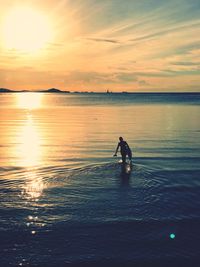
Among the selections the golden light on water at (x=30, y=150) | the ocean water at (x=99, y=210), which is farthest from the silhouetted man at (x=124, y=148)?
the golden light on water at (x=30, y=150)

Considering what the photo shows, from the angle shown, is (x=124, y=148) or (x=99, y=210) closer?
(x=99, y=210)

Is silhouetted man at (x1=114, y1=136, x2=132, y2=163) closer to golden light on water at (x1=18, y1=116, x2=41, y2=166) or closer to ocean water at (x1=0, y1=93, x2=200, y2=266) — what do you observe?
ocean water at (x1=0, y1=93, x2=200, y2=266)

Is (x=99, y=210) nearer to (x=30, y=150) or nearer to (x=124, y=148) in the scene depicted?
(x=124, y=148)

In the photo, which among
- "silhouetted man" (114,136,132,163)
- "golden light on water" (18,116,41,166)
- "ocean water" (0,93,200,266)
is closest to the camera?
"ocean water" (0,93,200,266)

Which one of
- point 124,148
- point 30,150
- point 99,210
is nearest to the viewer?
point 99,210

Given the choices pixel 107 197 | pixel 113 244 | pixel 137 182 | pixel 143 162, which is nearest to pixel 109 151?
pixel 143 162

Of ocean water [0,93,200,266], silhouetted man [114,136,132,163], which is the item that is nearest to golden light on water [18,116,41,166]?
ocean water [0,93,200,266]

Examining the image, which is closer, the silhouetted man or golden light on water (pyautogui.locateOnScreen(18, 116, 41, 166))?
the silhouetted man

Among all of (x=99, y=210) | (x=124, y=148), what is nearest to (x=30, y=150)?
(x=124, y=148)

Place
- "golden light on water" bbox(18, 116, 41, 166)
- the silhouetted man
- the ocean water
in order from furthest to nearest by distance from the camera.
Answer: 1. "golden light on water" bbox(18, 116, 41, 166)
2. the silhouetted man
3. the ocean water

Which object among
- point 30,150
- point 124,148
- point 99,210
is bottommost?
point 99,210

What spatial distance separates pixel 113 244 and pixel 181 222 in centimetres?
387

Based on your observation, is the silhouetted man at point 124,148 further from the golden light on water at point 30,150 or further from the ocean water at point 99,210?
the golden light on water at point 30,150

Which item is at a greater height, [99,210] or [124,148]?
[124,148]
